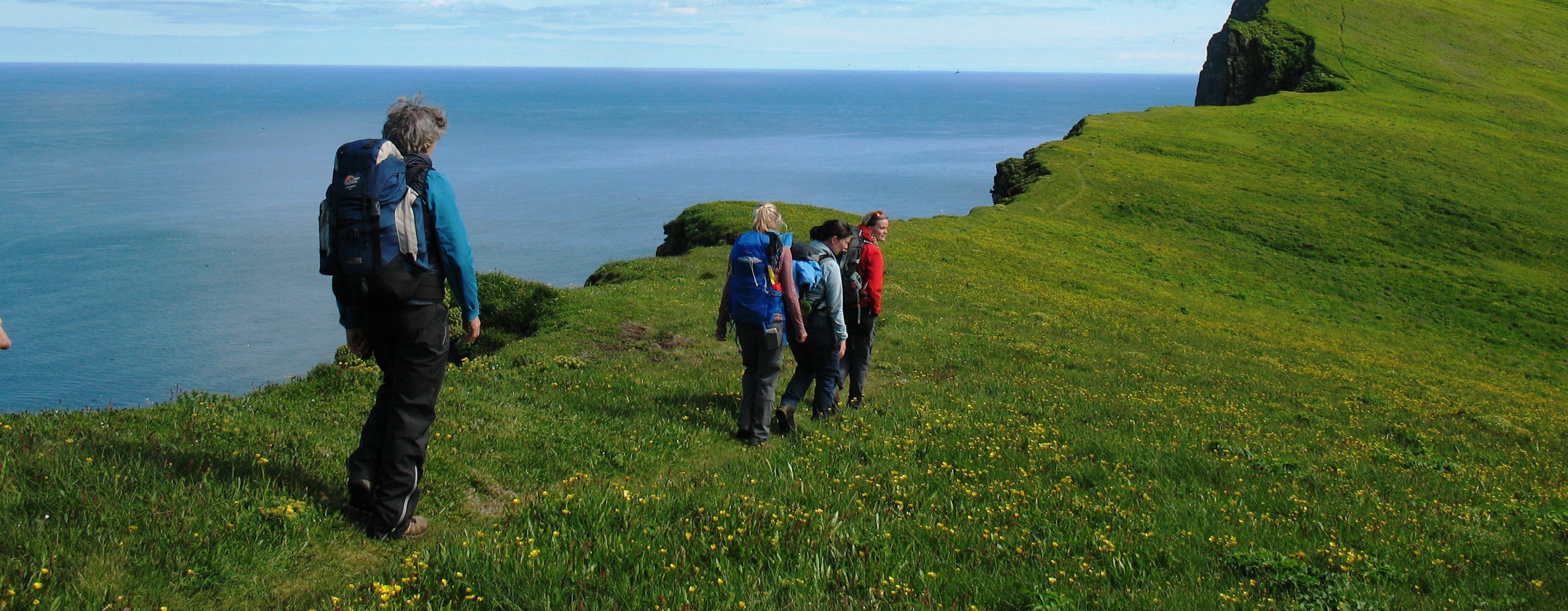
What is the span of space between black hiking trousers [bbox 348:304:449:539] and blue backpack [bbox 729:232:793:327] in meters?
3.80

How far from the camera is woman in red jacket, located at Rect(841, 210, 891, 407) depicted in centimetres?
1248

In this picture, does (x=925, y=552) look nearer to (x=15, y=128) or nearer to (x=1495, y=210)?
(x=1495, y=210)

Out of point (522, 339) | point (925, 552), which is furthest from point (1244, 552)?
point (522, 339)

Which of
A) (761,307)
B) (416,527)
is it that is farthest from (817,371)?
→ (416,527)

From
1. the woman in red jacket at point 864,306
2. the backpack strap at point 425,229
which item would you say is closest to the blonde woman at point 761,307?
the woman in red jacket at point 864,306

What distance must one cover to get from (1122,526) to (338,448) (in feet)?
21.9

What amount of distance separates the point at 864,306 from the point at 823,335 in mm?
1638

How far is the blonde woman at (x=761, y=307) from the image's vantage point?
9.91 m

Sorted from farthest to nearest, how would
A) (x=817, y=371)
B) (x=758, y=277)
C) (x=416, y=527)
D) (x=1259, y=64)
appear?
(x=1259, y=64), (x=817, y=371), (x=758, y=277), (x=416, y=527)

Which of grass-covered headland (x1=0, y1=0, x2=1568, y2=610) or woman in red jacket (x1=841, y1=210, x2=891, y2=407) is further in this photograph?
woman in red jacket (x1=841, y1=210, x2=891, y2=407)

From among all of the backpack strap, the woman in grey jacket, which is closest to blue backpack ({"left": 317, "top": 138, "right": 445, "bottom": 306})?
the backpack strap

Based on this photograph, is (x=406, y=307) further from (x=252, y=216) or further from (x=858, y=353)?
(x=252, y=216)

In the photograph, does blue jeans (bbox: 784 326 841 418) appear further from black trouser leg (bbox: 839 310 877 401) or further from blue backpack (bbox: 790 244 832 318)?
black trouser leg (bbox: 839 310 877 401)

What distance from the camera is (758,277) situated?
32.6 ft
